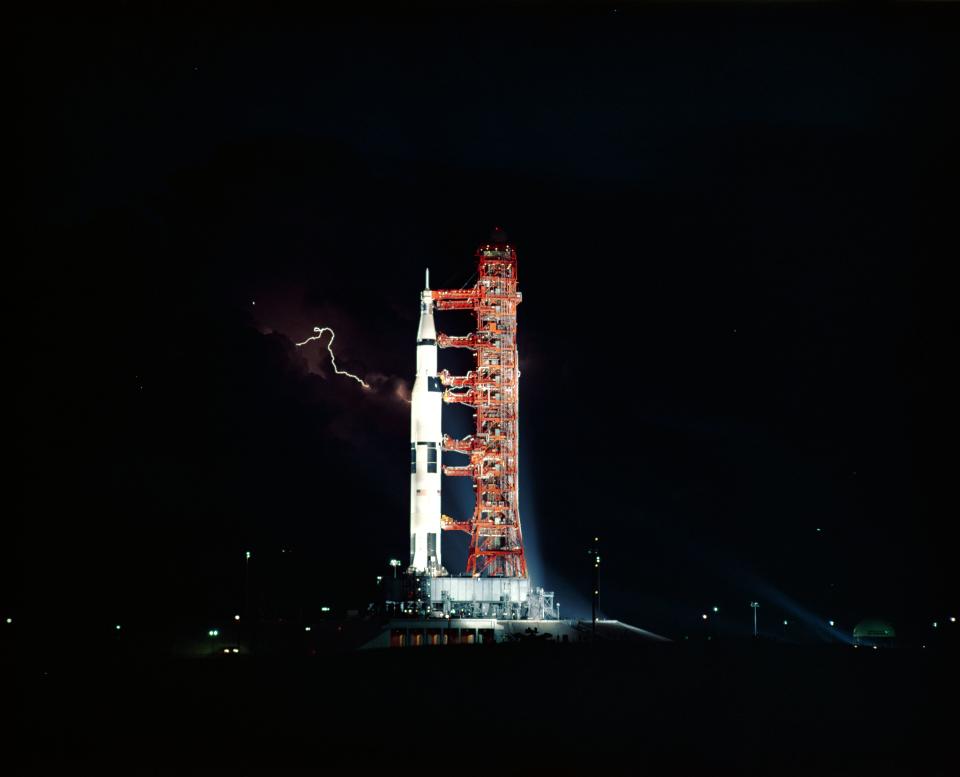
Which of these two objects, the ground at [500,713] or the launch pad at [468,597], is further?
the launch pad at [468,597]

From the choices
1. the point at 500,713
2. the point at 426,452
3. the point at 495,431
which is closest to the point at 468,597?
the point at 426,452

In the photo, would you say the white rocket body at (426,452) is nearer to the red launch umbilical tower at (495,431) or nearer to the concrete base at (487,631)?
the red launch umbilical tower at (495,431)

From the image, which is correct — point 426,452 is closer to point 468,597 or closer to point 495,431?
point 495,431

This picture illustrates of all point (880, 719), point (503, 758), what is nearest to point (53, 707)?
point (503, 758)

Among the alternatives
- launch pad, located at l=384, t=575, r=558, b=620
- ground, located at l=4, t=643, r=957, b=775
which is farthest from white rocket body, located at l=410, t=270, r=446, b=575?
ground, located at l=4, t=643, r=957, b=775

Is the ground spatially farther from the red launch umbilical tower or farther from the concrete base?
the red launch umbilical tower


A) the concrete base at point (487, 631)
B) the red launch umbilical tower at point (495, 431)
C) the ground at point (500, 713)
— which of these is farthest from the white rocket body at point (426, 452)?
the ground at point (500, 713)

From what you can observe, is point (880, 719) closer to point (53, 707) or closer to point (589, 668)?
point (589, 668)
